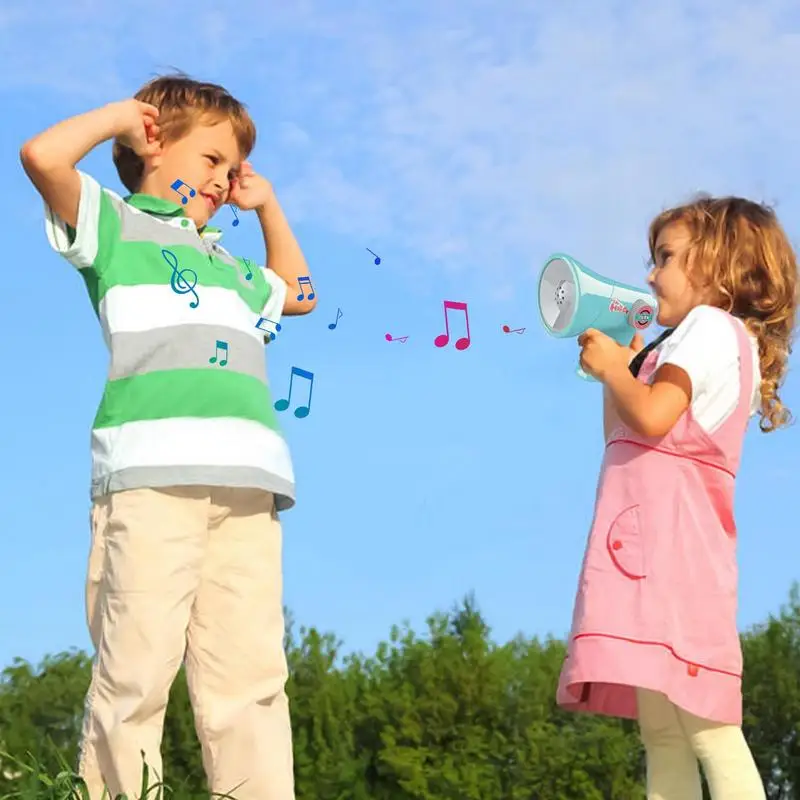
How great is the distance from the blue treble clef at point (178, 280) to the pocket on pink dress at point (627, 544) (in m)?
1.34

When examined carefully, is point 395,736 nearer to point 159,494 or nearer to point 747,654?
point 747,654

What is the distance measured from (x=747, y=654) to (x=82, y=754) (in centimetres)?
358

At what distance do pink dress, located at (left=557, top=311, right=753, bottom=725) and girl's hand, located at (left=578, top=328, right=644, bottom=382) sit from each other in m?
0.21

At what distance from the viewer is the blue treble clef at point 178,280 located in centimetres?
408

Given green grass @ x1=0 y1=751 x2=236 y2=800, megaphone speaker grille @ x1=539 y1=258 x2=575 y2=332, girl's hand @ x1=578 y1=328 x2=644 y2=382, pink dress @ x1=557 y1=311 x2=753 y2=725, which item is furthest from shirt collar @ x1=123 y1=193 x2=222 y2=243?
green grass @ x1=0 y1=751 x2=236 y2=800

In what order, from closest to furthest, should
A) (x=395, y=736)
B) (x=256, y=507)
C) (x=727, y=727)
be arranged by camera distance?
(x=727, y=727) → (x=256, y=507) → (x=395, y=736)

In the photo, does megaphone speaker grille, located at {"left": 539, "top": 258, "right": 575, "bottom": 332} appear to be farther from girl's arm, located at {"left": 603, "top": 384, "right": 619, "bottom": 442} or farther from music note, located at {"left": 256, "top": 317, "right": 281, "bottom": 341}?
music note, located at {"left": 256, "top": 317, "right": 281, "bottom": 341}

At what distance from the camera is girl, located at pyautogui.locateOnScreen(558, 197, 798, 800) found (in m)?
3.78

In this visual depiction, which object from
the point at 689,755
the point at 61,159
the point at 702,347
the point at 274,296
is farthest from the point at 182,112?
the point at 689,755

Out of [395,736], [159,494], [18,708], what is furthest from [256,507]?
[18,708]

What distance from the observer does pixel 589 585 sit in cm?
387

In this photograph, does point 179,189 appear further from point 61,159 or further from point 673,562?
point 673,562

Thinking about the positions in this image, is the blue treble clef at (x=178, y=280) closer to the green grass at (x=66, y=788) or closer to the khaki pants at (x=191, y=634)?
the khaki pants at (x=191, y=634)

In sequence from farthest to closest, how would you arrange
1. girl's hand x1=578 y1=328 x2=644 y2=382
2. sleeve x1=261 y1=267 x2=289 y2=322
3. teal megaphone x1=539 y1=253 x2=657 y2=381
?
1. sleeve x1=261 y1=267 x2=289 y2=322
2. teal megaphone x1=539 y1=253 x2=657 y2=381
3. girl's hand x1=578 y1=328 x2=644 y2=382
